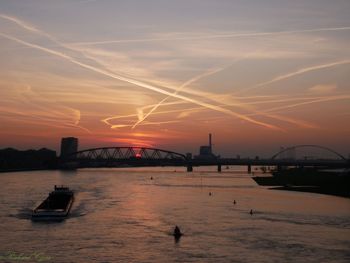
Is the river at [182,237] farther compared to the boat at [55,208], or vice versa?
the boat at [55,208]

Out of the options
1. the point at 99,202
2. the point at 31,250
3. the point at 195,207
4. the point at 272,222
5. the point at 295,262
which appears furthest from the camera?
the point at 99,202

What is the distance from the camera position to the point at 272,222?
174 ft

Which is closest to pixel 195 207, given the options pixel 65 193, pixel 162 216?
pixel 162 216

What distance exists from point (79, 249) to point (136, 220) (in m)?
17.6

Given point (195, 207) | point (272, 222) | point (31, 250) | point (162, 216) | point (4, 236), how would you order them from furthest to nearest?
point (195, 207) → point (162, 216) → point (272, 222) → point (4, 236) → point (31, 250)

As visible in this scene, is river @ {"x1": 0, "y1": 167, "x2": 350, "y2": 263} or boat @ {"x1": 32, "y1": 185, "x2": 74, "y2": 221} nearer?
river @ {"x1": 0, "y1": 167, "x2": 350, "y2": 263}

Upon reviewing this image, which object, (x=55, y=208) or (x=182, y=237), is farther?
(x=55, y=208)

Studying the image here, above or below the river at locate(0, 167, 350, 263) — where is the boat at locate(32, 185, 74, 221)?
above

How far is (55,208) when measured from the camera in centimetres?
6619

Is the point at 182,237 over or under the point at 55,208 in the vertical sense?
under

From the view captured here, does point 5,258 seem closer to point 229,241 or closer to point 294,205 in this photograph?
point 229,241

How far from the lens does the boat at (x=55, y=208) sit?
53781 millimetres

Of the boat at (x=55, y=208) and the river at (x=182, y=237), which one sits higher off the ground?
the boat at (x=55, y=208)

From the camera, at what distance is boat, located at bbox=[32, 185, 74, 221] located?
176 ft
